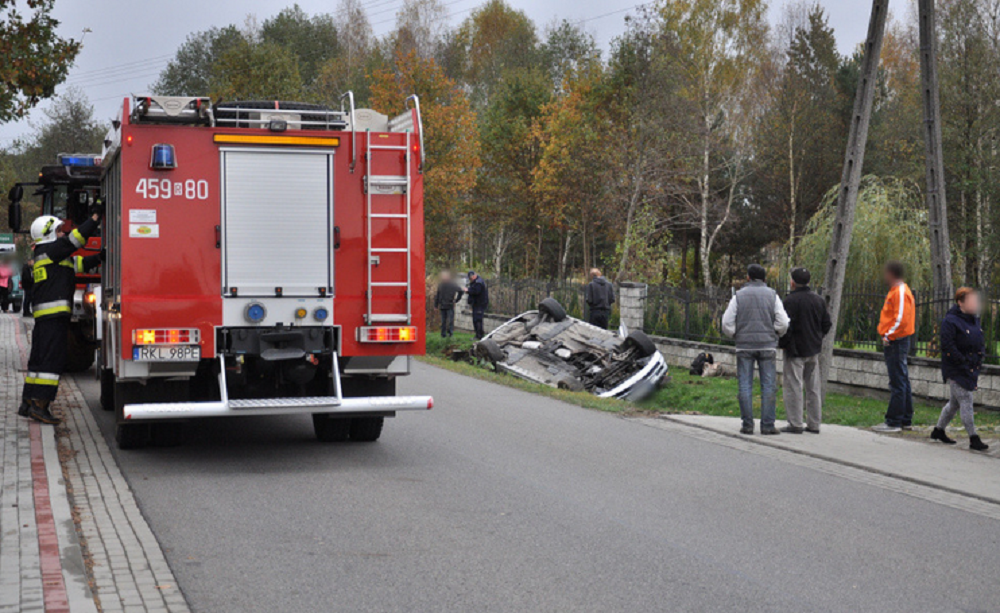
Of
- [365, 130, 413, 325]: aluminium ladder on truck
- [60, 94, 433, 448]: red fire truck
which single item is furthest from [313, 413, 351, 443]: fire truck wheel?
[365, 130, 413, 325]: aluminium ladder on truck

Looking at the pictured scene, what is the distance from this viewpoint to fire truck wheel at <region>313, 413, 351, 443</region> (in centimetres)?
1005

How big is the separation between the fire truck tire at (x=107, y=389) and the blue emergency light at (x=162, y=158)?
12.0 ft

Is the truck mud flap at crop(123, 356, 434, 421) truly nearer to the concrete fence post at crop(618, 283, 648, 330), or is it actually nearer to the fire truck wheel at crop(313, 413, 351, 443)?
the fire truck wheel at crop(313, 413, 351, 443)

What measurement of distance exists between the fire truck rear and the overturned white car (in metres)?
8.16

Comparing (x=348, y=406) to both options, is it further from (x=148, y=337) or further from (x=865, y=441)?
(x=865, y=441)

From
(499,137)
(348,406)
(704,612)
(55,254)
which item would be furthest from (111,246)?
(499,137)

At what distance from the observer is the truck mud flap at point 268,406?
27.4 ft

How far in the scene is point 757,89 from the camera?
49375mm

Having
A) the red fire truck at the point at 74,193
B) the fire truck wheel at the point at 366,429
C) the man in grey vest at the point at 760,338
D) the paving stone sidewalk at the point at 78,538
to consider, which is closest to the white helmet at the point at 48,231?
the paving stone sidewalk at the point at 78,538

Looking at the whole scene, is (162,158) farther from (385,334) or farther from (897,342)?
(897,342)

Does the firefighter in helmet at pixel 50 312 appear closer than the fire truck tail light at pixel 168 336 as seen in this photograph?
No

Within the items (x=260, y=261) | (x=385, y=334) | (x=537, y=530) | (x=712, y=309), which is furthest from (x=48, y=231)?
(x=712, y=309)

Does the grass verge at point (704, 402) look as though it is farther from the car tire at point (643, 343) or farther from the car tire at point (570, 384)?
the car tire at point (643, 343)

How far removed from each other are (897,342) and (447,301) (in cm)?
1556
